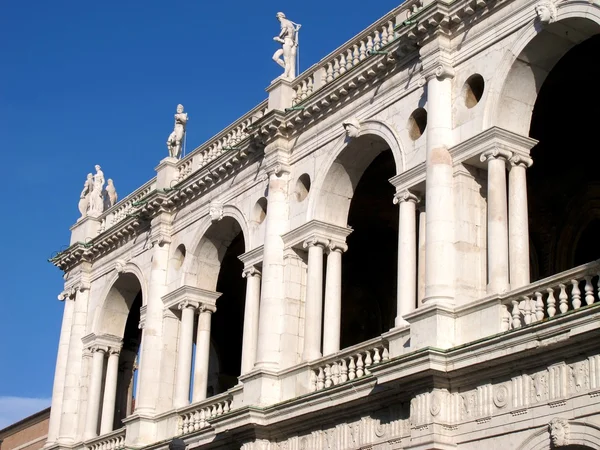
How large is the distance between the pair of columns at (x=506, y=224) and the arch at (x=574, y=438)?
3158mm

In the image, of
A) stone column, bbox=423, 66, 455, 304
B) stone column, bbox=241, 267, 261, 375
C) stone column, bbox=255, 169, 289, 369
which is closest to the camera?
stone column, bbox=423, 66, 455, 304

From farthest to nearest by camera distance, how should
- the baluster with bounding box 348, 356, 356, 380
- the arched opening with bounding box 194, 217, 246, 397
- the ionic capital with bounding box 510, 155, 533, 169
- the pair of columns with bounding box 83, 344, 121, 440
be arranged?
1. the arched opening with bounding box 194, 217, 246, 397
2. the pair of columns with bounding box 83, 344, 121, 440
3. the baluster with bounding box 348, 356, 356, 380
4. the ionic capital with bounding box 510, 155, 533, 169

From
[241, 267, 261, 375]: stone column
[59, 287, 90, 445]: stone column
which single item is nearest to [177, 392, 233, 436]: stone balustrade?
[241, 267, 261, 375]: stone column

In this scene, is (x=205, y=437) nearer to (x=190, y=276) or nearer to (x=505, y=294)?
(x=190, y=276)

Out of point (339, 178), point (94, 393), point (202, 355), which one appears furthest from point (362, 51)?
point (94, 393)

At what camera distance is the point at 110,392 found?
117 ft

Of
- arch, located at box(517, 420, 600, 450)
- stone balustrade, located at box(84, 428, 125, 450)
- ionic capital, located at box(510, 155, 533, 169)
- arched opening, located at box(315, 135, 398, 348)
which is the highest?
arched opening, located at box(315, 135, 398, 348)

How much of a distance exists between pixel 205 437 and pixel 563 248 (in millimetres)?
10308

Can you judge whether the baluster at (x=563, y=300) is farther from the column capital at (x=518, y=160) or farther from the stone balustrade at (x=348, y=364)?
the stone balustrade at (x=348, y=364)

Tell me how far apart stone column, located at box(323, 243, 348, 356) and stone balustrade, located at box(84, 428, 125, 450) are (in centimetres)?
862

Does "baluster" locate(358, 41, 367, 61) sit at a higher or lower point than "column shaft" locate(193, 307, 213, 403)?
higher

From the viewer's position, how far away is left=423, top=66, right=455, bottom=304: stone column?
22516 mm

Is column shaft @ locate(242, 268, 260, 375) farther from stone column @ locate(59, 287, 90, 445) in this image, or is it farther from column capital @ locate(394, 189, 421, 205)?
stone column @ locate(59, 287, 90, 445)

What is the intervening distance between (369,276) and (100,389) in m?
9.19
